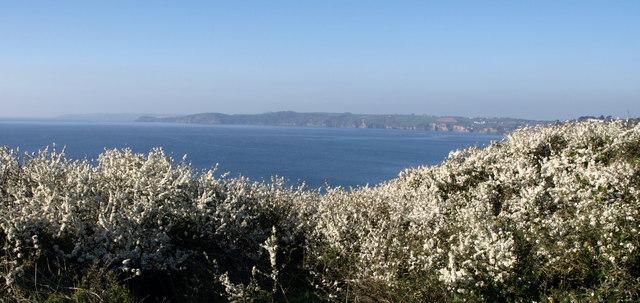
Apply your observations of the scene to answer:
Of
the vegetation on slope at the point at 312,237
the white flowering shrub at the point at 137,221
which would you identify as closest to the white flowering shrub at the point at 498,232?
the vegetation on slope at the point at 312,237

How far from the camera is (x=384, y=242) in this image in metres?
7.00

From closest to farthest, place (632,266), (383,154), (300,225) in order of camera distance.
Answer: (632,266) → (300,225) → (383,154)

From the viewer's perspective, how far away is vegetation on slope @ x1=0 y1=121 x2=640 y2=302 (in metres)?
5.71

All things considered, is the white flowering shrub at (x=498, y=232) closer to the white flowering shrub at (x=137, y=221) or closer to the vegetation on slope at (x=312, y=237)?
the vegetation on slope at (x=312, y=237)

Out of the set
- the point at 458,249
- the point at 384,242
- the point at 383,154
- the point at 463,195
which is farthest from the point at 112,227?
the point at 383,154

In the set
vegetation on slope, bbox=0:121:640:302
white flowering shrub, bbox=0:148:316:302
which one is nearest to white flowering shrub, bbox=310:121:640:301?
vegetation on slope, bbox=0:121:640:302

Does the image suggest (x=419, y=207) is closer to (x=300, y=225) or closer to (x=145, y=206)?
(x=300, y=225)

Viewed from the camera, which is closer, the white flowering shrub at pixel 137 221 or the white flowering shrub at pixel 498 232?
the white flowering shrub at pixel 498 232

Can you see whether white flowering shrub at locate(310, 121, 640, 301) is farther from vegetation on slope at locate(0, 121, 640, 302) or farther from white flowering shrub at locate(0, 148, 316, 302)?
white flowering shrub at locate(0, 148, 316, 302)

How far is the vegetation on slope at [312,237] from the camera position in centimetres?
571

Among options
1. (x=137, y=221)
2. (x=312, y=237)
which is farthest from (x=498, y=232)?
(x=137, y=221)

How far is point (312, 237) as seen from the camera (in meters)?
8.06

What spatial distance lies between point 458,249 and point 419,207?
6.95 ft

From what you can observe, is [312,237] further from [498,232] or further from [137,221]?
[498,232]
